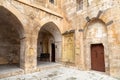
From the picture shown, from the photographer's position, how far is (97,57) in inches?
266

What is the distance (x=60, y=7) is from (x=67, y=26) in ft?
5.92

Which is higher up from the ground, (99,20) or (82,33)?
(99,20)

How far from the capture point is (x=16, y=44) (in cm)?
955

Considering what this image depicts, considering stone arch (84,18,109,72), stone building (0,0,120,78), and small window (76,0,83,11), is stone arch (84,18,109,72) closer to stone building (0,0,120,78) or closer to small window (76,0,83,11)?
stone building (0,0,120,78)

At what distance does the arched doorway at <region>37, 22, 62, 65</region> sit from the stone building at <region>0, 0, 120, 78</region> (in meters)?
0.10

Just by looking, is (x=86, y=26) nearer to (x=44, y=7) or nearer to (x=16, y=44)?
(x=44, y=7)

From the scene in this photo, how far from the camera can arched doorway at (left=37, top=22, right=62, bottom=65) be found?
9227 mm

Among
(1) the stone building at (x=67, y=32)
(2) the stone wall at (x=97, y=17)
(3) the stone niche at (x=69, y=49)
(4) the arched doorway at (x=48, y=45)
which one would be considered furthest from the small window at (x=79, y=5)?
(4) the arched doorway at (x=48, y=45)

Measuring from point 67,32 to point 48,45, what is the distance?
3468 mm

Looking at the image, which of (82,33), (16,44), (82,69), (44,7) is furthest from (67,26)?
(16,44)

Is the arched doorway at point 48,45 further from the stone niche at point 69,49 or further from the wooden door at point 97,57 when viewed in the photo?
the wooden door at point 97,57

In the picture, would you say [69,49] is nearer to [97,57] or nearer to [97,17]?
[97,57]

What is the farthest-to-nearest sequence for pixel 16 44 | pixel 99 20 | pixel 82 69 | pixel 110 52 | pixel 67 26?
pixel 16 44
pixel 67 26
pixel 82 69
pixel 99 20
pixel 110 52

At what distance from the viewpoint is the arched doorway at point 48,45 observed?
30.3ft
